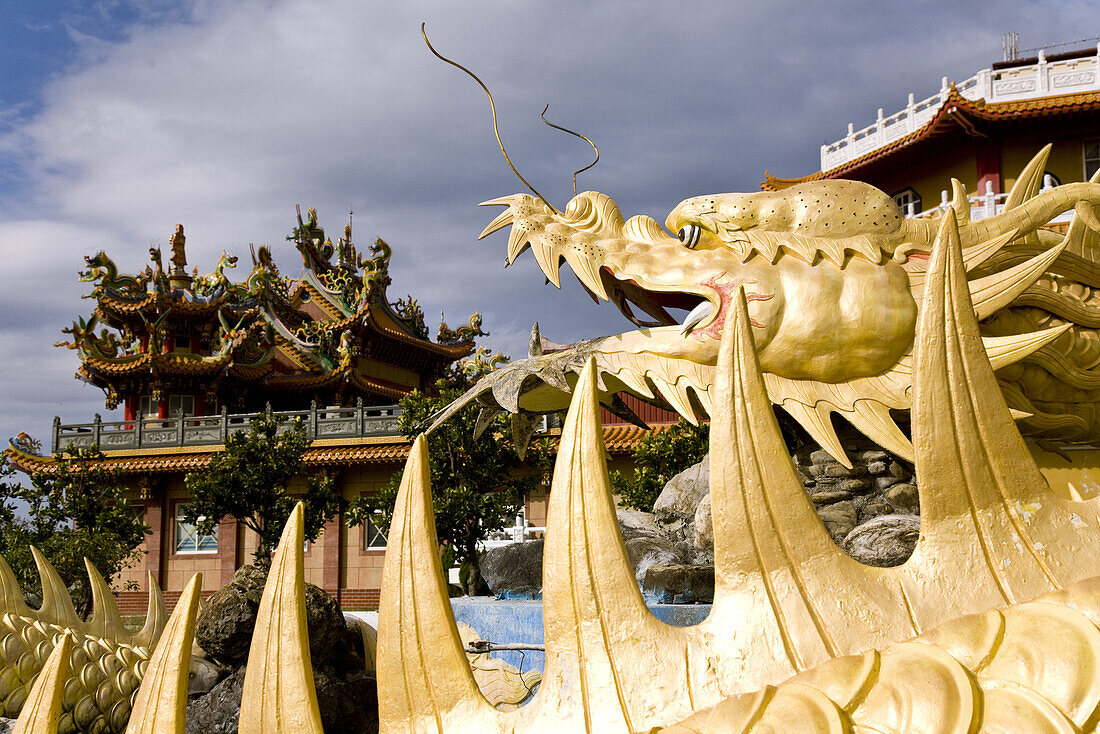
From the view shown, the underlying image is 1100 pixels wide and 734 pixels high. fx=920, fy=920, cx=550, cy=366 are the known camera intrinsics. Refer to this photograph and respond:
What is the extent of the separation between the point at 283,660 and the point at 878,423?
4433 millimetres

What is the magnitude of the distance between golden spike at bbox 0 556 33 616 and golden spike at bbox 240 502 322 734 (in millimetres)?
6053

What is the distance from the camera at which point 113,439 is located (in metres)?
18.2

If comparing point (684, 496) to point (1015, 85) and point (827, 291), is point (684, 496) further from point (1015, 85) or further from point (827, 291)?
point (1015, 85)

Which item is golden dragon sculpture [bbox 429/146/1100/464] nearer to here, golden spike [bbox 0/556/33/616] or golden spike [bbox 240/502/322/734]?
golden spike [bbox 0/556/33/616]

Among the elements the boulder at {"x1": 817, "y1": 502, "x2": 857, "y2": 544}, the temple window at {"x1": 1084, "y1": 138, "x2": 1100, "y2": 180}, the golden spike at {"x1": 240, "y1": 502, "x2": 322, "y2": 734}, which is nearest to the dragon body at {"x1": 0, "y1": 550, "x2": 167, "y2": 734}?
the boulder at {"x1": 817, "y1": 502, "x2": 857, "y2": 544}

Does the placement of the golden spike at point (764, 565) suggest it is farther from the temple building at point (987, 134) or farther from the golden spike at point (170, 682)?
the temple building at point (987, 134)

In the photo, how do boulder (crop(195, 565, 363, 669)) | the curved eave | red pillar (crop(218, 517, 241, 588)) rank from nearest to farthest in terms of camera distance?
boulder (crop(195, 565, 363, 669)), the curved eave, red pillar (crop(218, 517, 241, 588))

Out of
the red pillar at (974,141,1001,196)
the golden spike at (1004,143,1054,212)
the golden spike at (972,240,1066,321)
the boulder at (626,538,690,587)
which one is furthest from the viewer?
the red pillar at (974,141,1001,196)

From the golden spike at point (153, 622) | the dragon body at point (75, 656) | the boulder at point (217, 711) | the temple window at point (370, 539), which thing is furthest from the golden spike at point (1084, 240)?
the temple window at point (370, 539)

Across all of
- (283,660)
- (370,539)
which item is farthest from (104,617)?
(370,539)

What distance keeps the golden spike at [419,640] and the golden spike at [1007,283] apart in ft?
15.0

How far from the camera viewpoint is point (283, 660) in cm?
145

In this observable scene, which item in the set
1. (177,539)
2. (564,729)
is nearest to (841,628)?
(564,729)

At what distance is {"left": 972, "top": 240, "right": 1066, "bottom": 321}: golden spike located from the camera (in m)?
5.09
